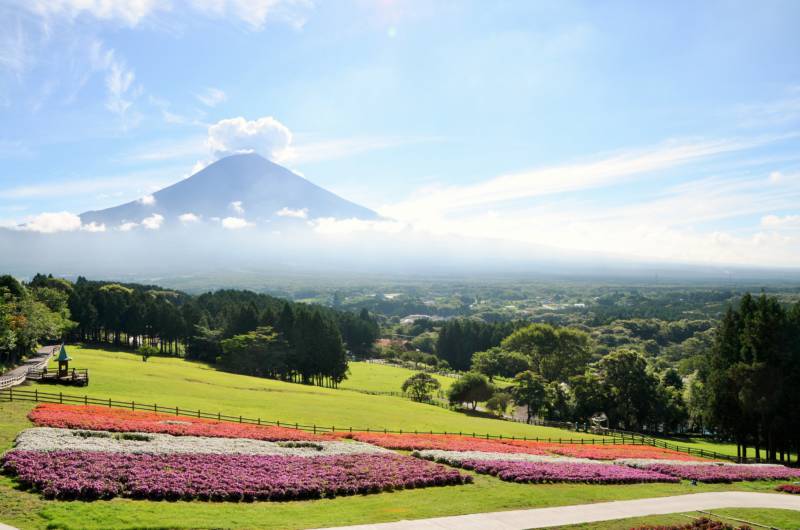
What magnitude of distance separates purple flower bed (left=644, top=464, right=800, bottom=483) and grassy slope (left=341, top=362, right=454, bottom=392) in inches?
1853

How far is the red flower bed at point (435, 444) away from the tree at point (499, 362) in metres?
50.8

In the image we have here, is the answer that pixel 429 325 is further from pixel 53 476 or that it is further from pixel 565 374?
pixel 53 476

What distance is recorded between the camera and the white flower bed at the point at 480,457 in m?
26.5

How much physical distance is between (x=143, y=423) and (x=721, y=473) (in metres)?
32.3

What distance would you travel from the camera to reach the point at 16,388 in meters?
33.8

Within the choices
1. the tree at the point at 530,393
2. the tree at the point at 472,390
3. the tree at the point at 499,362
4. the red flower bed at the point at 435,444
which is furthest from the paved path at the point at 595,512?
the tree at the point at 499,362

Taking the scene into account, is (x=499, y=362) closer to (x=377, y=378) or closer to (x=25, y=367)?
(x=377, y=378)

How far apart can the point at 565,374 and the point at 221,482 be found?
231 ft

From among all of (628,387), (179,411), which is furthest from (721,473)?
(628,387)

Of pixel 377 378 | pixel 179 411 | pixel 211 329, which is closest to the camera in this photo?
pixel 179 411

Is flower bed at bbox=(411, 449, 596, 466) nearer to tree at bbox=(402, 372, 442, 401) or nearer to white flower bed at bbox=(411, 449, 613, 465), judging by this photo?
white flower bed at bbox=(411, 449, 613, 465)

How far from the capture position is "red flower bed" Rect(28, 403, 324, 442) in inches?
999

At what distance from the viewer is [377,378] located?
83562 mm

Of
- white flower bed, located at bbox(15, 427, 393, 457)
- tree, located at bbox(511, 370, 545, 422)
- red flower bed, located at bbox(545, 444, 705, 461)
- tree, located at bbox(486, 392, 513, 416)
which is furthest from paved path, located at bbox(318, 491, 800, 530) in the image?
tree, located at bbox(511, 370, 545, 422)
